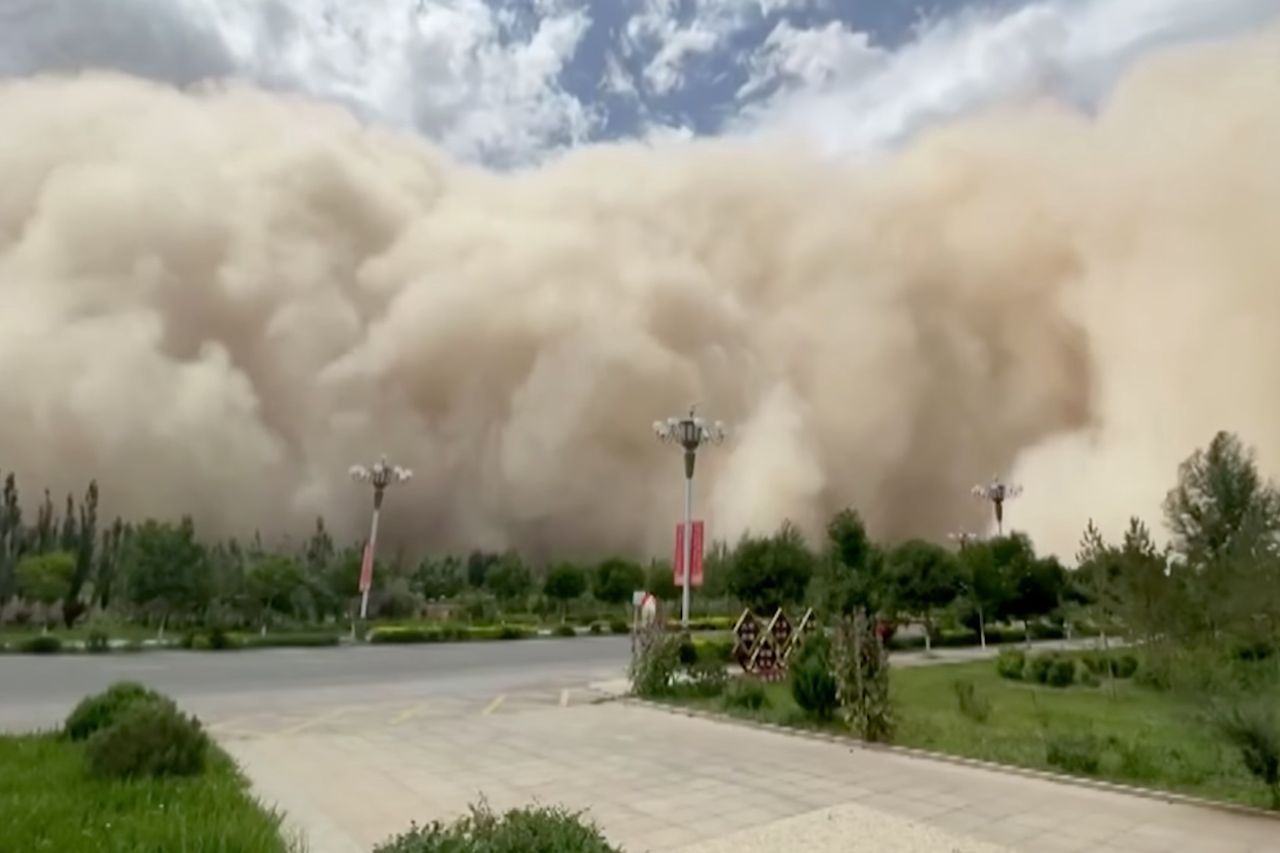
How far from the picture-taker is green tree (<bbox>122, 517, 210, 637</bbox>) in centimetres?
4066

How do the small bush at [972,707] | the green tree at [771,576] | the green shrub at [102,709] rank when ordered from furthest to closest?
the green tree at [771,576], the small bush at [972,707], the green shrub at [102,709]

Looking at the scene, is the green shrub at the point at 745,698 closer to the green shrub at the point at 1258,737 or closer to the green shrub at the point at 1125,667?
the green shrub at the point at 1258,737

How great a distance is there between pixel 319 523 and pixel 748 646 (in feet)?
243

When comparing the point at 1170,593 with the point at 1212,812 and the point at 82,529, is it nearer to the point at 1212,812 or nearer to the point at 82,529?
the point at 1212,812

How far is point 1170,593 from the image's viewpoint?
15398 millimetres

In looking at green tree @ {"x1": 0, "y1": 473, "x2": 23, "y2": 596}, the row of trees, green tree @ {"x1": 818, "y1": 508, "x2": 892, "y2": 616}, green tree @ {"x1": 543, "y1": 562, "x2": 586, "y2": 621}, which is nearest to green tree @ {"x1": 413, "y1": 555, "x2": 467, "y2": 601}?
the row of trees

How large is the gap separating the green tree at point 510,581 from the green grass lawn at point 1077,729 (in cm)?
4949

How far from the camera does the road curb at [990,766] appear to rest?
779cm

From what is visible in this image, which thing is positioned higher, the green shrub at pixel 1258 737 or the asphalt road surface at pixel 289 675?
the green shrub at pixel 1258 737

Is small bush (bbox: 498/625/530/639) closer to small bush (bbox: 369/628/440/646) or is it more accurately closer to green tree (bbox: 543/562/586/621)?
small bush (bbox: 369/628/440/646)

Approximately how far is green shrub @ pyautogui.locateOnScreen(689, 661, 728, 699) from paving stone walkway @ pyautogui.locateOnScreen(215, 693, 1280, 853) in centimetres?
324

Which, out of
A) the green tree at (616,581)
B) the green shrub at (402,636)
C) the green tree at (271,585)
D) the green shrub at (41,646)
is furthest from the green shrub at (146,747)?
the green tree at (616,581)

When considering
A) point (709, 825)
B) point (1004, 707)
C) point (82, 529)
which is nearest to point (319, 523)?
point (82, 529)

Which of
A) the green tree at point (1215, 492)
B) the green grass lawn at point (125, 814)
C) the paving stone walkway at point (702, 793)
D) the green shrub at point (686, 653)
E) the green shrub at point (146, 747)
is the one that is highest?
the green tree at point (1215, 492)
